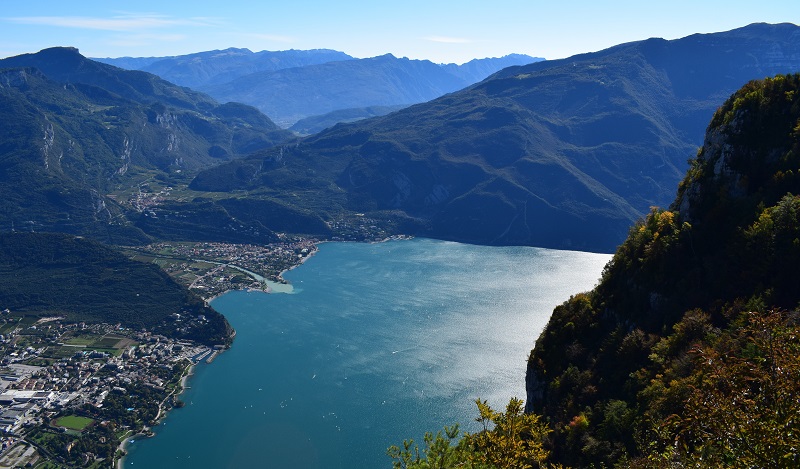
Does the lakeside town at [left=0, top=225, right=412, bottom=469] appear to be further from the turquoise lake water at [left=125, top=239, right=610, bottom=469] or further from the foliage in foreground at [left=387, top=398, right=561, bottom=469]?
the foliage in foreground at [left=387, top=398, right=561, bottom=469]

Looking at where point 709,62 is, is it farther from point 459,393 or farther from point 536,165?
point 459,393

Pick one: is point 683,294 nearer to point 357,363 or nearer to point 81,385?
point 357,363

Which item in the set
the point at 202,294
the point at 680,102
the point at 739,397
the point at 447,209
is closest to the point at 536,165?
the point at 447,209

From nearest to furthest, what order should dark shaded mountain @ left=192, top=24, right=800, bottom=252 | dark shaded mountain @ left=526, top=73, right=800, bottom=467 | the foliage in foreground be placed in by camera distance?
1. the foliage in foreground
2. dark shaded mountain @ left=526, top=73, right=800, bottom=467
3. dark shaded mountain @ left=192, top=24, right=800, bottom=252

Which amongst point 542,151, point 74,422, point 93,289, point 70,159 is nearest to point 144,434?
point 74,422

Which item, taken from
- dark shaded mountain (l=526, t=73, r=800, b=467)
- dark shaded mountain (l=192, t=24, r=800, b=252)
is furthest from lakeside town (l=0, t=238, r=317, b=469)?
dark shaded mountain (l=192, t=24, r=800, b=252)

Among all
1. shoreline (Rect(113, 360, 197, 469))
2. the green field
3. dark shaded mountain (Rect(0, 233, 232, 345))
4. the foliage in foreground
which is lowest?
shoreline (Rect(113, 360, 197, 469))

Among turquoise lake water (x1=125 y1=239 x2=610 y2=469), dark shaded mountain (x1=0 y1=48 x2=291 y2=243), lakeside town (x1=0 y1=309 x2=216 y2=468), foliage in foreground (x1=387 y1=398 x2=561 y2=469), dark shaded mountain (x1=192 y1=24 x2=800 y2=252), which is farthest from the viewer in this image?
dark shaded mountain (x1=192 y1=24 x2=800 y2=252)

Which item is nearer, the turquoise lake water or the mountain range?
the turquoise lake water
